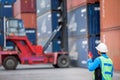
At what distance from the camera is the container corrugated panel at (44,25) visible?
26788mm

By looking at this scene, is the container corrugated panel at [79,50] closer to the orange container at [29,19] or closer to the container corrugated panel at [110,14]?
the container corrugated panel at [110,14]

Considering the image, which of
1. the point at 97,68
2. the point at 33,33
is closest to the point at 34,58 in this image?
the point at 33,33

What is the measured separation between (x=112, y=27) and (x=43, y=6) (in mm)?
11760

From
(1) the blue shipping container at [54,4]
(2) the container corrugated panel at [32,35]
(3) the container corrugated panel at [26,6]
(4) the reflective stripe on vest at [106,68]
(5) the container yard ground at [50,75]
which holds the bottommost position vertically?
(5) the container yard ground at [50,75]

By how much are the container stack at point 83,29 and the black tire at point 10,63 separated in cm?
337

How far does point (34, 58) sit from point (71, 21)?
311 cm

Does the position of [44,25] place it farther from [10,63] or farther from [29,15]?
[10,63]

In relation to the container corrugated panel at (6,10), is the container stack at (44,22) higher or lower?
lower

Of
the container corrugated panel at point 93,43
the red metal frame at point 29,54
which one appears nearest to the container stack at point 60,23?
the red metal frame at point 29,54

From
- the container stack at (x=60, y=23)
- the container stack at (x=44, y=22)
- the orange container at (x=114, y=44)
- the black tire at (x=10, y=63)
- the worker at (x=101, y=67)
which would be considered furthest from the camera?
the container stack at (x=44, y=22)

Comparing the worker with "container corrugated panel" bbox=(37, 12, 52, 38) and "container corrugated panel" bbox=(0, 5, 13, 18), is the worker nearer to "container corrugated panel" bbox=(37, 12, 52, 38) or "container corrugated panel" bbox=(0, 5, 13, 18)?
"container corrugated panel" bbox=(37, 12, 52, 38)

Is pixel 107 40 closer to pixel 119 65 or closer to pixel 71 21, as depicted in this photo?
pixel 119 65

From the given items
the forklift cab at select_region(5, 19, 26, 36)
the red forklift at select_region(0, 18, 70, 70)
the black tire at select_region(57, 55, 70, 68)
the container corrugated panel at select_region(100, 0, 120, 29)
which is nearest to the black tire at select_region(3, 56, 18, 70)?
the red forklift at select_region(0, 18, 70, 70)

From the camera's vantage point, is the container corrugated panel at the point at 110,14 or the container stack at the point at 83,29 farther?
the container stack at the point at 83,29
